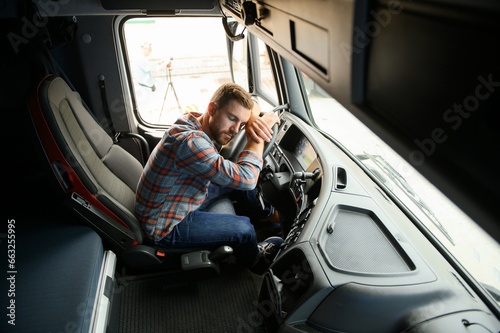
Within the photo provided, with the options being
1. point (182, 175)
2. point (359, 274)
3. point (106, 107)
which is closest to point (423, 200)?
point (359, 274)

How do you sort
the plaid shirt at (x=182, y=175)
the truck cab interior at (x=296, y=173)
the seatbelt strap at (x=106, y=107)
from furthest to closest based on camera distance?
the seatbelt strap at (x=106, y=107), the plaid shirt at (x=182, y=175), the truck cab interior at (x=296, y=173)

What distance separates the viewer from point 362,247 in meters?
1.23

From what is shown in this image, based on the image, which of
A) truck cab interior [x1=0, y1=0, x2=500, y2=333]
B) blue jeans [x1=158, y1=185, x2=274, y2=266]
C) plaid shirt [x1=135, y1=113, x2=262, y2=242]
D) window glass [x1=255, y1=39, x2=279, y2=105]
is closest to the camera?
truck cab interior [x1=0, y1=0, x2=500, y2=333]

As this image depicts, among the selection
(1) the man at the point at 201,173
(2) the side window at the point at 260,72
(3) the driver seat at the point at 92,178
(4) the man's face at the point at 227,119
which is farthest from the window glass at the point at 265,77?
(3) the driver seat at the point at 92,178

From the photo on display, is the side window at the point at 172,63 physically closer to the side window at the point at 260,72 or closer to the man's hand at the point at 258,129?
the side window at the point at 260,72

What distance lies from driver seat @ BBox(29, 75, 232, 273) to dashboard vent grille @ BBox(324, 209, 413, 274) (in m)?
0.67

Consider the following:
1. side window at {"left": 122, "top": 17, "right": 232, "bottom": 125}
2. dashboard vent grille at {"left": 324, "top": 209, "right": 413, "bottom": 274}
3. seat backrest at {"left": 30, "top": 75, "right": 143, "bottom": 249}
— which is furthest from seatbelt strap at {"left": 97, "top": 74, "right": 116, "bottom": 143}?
dashboard vent grille at {"left": 324, "top": 209, "right": 413, "bottom": 274}

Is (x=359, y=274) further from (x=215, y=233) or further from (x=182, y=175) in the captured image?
(x=182, y=175)

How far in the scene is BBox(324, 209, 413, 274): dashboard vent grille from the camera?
45.2 inches

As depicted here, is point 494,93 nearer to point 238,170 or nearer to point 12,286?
point 238,170

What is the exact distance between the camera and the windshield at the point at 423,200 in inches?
40.9

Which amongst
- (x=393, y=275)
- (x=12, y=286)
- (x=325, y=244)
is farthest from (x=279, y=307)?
(x=12, y=286)

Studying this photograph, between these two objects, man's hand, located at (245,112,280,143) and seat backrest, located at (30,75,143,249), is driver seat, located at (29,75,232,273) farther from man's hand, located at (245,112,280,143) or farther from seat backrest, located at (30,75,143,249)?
man's hand, located at (245,112,280,143)

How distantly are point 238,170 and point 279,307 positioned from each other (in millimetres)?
649
